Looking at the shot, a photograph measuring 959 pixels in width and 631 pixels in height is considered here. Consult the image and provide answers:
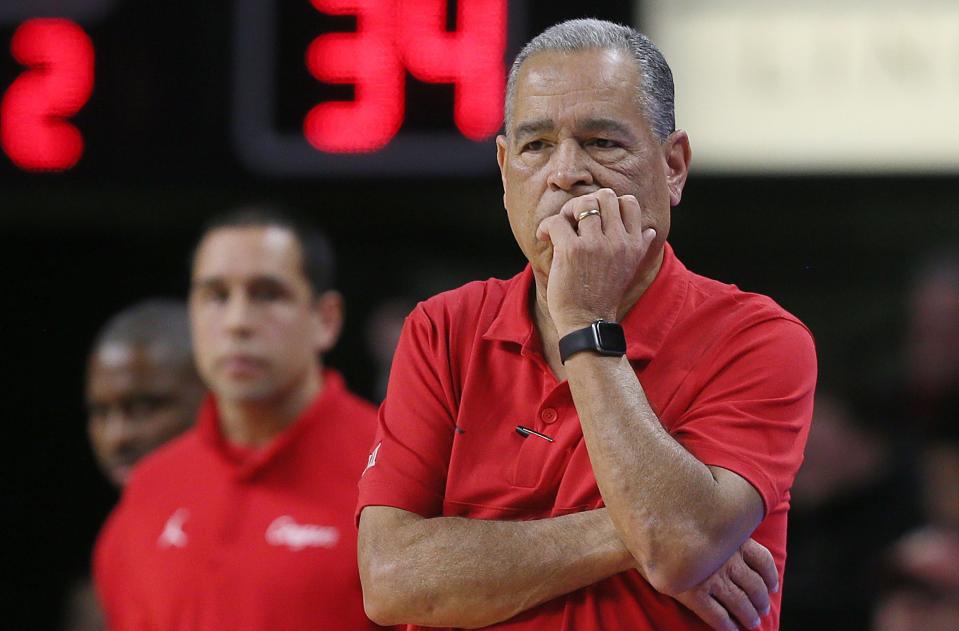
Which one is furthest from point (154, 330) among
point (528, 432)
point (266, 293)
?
point (528, 432)

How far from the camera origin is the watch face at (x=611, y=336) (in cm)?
176

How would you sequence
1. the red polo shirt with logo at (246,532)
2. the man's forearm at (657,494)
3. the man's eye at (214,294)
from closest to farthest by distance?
the man's forearm at (657,494) < the red polo shirt with logo at (246,532) < the man's eye at (214,294)

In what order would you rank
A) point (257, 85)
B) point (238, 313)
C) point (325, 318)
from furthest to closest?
point (257, 85)
point (325, 318)
point (238, 313)

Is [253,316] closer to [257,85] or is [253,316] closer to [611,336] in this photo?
[611,336]

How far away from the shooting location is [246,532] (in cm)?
286

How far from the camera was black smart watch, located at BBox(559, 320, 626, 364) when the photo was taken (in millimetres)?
1761

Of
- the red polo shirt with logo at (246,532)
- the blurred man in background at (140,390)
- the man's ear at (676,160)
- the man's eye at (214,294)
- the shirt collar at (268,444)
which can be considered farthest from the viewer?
the blurred man in background at (140,390)

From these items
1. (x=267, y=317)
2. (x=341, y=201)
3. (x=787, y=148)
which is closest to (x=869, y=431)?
(x=787, y=148)

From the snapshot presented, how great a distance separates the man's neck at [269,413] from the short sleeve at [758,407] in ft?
4.33

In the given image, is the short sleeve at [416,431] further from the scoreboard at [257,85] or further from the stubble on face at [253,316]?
the scoreboard at [257,85]

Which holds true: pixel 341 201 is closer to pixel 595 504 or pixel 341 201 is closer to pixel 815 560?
pixel 815 560

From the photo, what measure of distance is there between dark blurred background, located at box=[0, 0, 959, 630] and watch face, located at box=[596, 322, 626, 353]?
2391mm

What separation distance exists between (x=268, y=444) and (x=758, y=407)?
141 cm

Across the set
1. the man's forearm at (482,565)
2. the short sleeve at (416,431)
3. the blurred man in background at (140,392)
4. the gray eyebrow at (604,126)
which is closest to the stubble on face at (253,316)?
the blurred man in background at (140,392)
